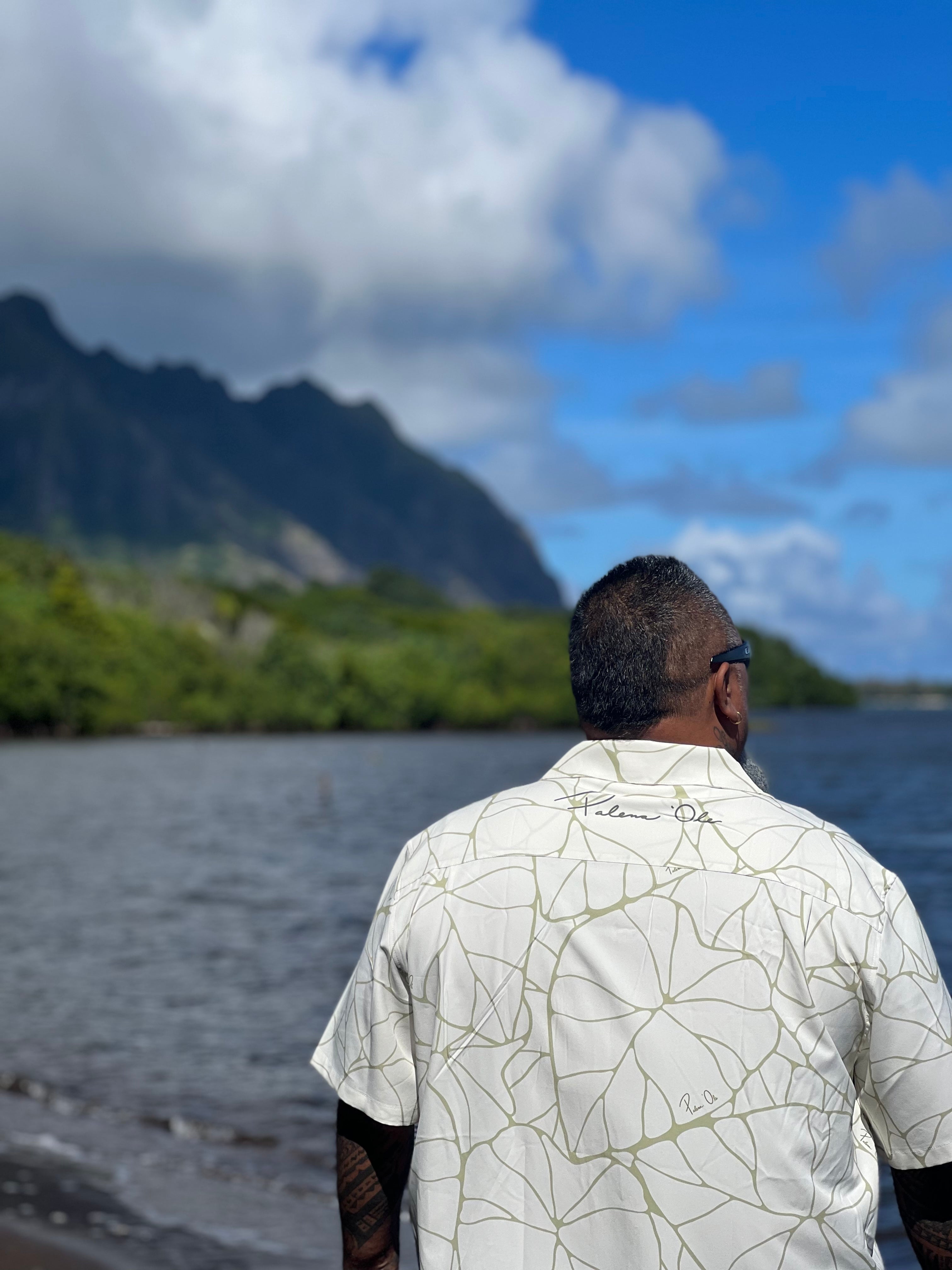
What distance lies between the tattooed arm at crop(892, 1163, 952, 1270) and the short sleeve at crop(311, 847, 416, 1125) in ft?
3.04

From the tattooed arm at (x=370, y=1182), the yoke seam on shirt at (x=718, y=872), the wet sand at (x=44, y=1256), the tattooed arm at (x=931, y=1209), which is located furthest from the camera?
the wet sand at (x=44, y=1256)

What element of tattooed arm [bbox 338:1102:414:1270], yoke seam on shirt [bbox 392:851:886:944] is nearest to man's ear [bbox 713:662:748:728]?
yoke seam on shirt [bbox 392:851:886:944]

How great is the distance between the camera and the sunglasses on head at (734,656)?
262cm

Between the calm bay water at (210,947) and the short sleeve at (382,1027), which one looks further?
the calm bay water at (210,947)

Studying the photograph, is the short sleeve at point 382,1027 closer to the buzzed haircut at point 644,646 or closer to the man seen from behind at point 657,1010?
the man seen from behind at point 657,1010

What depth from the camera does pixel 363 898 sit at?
30234mm

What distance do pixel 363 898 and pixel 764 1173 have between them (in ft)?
93.5

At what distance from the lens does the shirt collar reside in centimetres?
249

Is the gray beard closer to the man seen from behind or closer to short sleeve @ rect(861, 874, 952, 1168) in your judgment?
the man seen from behind

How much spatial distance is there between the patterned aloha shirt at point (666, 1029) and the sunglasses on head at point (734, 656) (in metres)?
0.21

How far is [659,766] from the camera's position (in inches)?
98.5

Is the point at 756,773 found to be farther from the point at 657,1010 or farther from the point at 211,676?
the point at 211,676

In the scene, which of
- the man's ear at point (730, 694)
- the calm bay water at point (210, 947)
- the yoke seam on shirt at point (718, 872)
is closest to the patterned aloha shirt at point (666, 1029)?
the yoke seam on shirt at point (718, 872)

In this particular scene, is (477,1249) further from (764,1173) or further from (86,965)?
(86,965)
